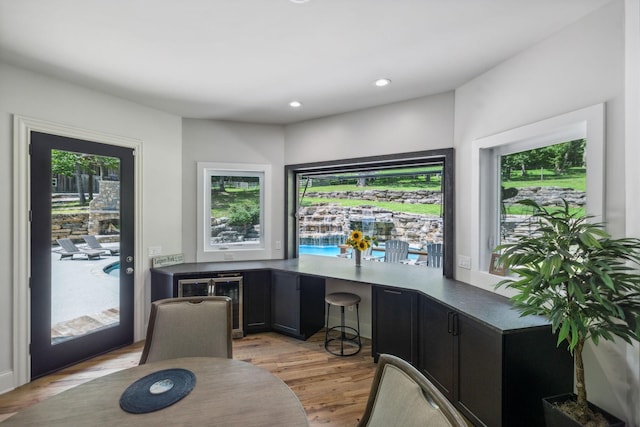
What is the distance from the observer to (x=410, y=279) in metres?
3.13

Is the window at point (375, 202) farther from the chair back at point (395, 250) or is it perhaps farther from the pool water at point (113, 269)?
the pool water at point (113, 269)

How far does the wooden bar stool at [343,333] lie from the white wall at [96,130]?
6.93 feet

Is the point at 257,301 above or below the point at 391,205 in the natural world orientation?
below

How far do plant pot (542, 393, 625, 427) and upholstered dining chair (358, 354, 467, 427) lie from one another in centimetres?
111

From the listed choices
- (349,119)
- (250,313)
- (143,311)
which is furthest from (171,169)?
(349,119)

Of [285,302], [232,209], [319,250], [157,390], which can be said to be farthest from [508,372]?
[232,209]

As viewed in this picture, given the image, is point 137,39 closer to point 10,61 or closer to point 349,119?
point 10,61

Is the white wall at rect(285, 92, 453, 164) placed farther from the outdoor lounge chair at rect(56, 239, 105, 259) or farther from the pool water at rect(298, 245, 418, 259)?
the outdoor lounge chair at rect(56, 239, 105, 259)

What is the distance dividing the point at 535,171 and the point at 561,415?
166 centimetres

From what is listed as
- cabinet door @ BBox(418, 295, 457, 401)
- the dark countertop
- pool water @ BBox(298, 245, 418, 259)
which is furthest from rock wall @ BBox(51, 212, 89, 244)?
cabinet door @ BBox(418, 295, 457, 401)

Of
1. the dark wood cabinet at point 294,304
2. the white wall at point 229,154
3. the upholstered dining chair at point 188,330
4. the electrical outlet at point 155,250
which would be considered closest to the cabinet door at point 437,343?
the dark wood cabinet at point 294,304

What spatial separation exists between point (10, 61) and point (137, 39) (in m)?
1.27

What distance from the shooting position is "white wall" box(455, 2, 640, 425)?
171 centimetres

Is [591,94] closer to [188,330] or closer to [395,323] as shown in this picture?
[395,323]
